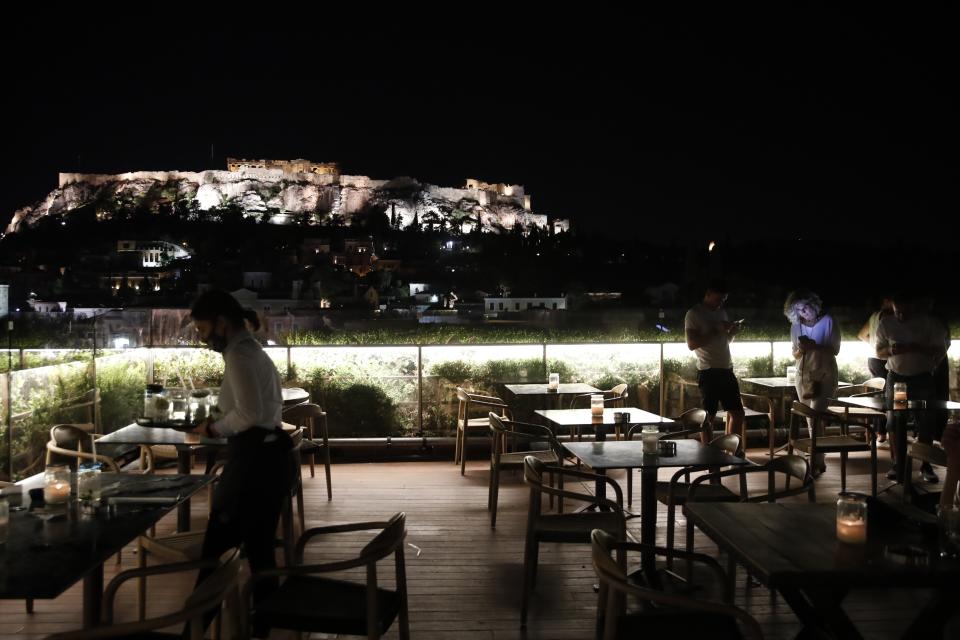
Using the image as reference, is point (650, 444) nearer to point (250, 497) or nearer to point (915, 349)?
point (250, 497)

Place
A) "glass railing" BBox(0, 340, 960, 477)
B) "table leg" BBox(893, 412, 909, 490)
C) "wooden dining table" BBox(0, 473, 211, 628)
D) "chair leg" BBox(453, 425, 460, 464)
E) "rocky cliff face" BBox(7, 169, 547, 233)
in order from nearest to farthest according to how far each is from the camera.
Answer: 1. "wooden dining table" BBox(0, 473, 211, 628)
2. "table leg" BBox(893, 412, 909, 490)
3. "chair leg" BBox(453, 425, 460, 464)
4. "glass railing" BBox(0, 340, 960, 477)
5. "rocky cliff face" BBox(7, 169, 547, 233)

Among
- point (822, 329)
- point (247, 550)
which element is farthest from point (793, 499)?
point (247, 550)

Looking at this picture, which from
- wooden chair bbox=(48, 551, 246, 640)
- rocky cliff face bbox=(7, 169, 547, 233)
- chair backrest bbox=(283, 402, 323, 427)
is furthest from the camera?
rocky cliff face bbox=(7, 169, 547, 233)

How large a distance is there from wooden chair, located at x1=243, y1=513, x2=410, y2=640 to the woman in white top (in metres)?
4.60

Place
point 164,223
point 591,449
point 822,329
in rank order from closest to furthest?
point 591,449 → point 822,329 → point 164,223

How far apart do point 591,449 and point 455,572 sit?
1.02 metres

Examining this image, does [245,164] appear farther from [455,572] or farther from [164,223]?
[455,572]

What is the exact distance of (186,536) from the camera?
11.6 feet

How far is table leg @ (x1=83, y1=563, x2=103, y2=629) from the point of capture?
2447 mm

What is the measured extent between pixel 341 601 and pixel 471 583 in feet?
5.00

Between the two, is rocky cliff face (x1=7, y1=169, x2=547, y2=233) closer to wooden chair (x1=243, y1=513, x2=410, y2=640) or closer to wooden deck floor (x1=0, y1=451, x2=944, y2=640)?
wooden deck floor (x1=0, y1=451, x2=944, y2=640)

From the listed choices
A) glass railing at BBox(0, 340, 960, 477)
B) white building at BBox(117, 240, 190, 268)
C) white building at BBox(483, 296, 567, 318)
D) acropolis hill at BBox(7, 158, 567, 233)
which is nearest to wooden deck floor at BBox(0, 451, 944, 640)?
glass railing at BBox(0, 340, 960, 477)

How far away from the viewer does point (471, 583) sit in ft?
13.5

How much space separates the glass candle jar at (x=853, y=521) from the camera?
2430 millimetres
